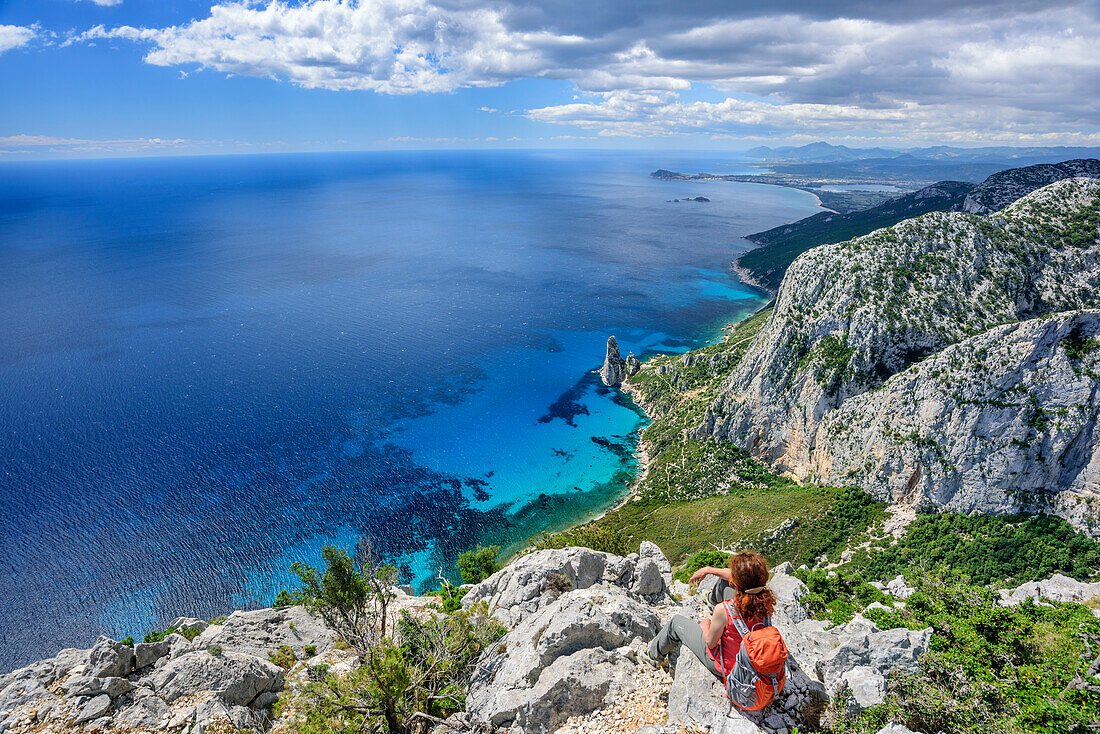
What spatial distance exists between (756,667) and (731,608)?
1.18 meters

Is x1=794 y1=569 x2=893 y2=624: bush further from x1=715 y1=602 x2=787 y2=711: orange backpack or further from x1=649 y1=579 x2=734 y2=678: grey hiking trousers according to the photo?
x1=715 y1=602 x2=787 y2=711: orange backpack

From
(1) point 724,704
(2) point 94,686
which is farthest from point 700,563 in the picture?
(2) point 94,686

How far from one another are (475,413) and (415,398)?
12779mm

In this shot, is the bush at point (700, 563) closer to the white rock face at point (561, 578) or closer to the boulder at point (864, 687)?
the white rock face at point (561, 578)

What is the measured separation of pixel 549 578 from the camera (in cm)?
2444

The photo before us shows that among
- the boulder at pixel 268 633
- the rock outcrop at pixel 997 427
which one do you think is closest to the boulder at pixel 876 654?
the boulder at pixel 268 633

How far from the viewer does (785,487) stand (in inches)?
2224

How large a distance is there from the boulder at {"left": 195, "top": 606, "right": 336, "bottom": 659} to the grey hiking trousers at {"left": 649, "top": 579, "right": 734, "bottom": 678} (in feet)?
66.9

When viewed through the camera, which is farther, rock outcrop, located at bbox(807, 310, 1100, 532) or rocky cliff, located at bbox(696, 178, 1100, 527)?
rocky cliff, located at bbox(696, 178, 1100, 527)

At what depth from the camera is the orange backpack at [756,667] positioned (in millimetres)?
10000

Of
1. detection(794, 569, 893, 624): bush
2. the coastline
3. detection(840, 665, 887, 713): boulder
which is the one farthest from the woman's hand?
the coastline

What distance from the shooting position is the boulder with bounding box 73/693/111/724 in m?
18.6

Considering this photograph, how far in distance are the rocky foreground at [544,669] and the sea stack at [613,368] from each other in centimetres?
6822

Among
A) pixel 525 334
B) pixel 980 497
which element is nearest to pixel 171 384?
pixel 525 334
